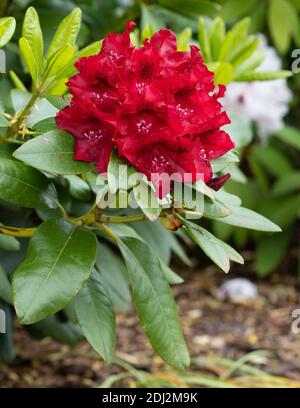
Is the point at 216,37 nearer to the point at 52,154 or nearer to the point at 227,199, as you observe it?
the point at 227,199

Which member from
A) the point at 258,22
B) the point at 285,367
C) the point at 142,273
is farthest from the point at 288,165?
the point at 142,273

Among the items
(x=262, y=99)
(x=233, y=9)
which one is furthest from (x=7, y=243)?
(x=262, y=99)

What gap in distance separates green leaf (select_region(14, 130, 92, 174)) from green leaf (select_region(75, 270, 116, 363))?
0.28 m

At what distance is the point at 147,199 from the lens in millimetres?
1064

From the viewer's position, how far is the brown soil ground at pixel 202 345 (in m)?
2.39

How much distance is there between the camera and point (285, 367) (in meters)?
2.53

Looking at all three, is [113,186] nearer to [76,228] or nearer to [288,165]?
[76,228]

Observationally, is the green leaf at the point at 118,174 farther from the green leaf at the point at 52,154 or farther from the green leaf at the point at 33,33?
the green leaf at the point at 33,33

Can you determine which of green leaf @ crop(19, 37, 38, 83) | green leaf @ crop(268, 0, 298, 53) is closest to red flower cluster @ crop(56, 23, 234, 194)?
green leaf @ crop(19, 37, 38, 83)

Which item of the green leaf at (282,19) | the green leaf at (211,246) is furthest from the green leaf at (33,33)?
the green leaf at (282,19)

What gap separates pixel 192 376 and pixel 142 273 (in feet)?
3.97

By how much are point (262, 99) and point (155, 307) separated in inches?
77.4

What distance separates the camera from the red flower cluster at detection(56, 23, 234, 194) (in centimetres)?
106

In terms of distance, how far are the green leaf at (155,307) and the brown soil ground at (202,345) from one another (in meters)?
1.08
